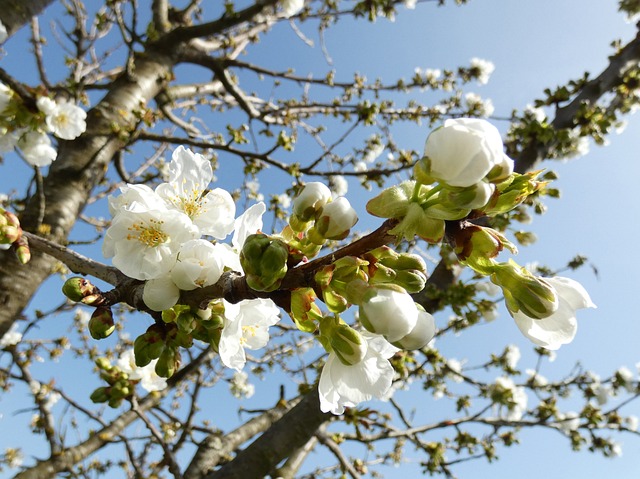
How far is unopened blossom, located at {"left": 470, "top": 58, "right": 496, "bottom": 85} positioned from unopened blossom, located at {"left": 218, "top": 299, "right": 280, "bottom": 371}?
530 centimetres

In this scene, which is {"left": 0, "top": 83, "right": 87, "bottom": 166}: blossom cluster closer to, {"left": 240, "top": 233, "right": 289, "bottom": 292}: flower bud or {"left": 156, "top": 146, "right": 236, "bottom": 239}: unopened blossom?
{"left": 156, "top": 146, "right": 236, "bottom": 239}: unopened blossom

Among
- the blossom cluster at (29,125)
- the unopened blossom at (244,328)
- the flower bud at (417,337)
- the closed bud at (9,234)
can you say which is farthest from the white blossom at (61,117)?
the flower bud at (417,337)

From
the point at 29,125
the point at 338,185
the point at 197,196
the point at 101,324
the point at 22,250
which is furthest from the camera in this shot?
the point at 338,185

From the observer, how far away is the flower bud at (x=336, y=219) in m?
0.87

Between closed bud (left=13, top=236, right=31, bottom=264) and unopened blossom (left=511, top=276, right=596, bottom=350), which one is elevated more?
unopened blossom (left=511, top=276, right=596, bottom=350)

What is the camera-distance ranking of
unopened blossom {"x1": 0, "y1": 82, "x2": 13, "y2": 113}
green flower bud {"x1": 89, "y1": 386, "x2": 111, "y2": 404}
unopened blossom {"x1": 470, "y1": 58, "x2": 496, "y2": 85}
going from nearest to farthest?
green flower bud {"x1": 89, "y1": 386, "x2": 111, "y2": 404}, unopened blossom {"x1": 0, "y1": 82, "x2": 13, "y2": 113}, unopened blossom {"x1": 470, "y1": 58, "x2": 496, "y2": 85}

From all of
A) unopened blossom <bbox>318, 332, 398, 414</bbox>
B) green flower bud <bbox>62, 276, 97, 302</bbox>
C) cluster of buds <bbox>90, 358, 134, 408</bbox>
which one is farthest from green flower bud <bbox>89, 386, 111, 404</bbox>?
unopened blossom <bbox>318, 332, 398, 414</bbox>

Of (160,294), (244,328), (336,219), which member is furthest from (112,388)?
(336,219)

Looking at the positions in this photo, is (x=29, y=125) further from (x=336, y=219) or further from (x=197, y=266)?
(x=336, y=219)

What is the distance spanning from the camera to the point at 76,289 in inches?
35.6

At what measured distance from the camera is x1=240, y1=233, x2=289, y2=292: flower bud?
2.51 ft

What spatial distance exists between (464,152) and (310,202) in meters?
0.34

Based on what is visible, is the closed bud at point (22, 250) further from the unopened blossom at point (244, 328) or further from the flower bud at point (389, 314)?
the flower bud at point (389, 314)

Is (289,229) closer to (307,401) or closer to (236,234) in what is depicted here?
(236,234)
